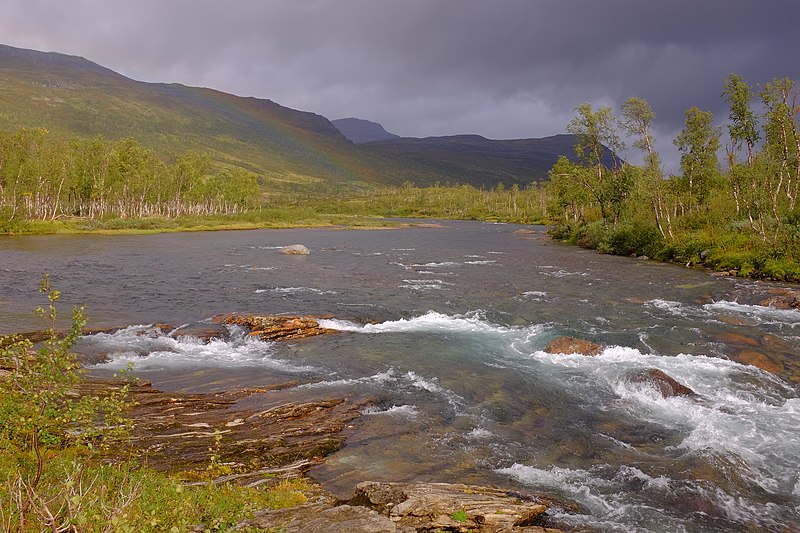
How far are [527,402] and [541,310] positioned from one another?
51.7ft

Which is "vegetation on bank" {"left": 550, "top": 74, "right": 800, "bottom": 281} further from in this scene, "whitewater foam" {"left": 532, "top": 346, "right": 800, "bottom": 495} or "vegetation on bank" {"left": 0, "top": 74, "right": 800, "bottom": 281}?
"whitewater foam" {"left": 532, "top": 346, "right": 800, "bottom": 495}

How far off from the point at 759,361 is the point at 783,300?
1471 centimetres

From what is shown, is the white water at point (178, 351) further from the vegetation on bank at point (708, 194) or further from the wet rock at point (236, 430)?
the vegetation on bank at point (708, 194)

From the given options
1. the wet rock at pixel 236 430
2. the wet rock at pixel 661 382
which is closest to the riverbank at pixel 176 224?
the wet rock at pixel 236 430

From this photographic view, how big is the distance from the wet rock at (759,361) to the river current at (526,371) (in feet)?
0.56

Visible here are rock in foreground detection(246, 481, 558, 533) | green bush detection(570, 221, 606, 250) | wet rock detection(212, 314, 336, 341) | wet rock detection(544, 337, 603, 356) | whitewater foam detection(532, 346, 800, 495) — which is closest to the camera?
rock in foreground detection(246, 481, 558, 533)

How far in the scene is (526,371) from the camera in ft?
73.2

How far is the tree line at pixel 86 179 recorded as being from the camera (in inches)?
4316

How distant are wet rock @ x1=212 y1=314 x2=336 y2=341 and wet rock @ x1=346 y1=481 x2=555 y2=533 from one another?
16.4m

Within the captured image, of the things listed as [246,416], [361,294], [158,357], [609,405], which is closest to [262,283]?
[361,294]

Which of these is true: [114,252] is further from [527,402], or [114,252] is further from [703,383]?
[703,383]

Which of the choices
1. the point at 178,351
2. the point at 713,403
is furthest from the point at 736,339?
the point at 178,351

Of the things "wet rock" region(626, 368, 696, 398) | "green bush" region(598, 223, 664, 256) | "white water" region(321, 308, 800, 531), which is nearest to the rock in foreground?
"white water" region(321, 308, 800, 531)

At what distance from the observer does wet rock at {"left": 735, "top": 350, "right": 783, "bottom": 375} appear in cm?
2188
